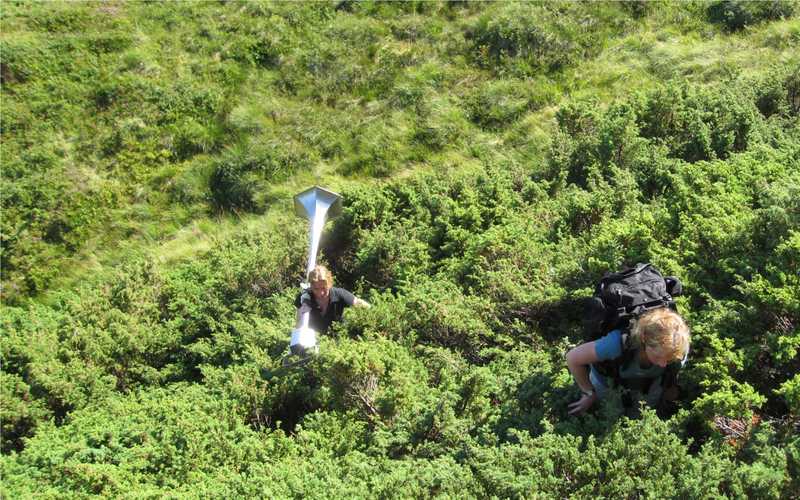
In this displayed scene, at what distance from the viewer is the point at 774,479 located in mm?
3314

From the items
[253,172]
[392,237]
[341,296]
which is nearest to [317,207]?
[392,237]

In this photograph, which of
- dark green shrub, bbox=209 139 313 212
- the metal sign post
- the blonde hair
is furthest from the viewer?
dark green shrub, bbox=209 139 313 212

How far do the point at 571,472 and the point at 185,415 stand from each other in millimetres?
3297

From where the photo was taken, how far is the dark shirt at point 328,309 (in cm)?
577

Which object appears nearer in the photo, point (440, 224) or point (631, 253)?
point (631, 253)

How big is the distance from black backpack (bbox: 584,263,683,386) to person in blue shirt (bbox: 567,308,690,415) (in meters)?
0.02

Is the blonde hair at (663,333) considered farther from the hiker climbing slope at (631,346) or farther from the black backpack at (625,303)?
the black backpack at (625,303)

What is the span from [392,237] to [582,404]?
11.1ft

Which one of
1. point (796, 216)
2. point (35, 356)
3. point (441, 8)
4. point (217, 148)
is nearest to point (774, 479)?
point (796, 216)

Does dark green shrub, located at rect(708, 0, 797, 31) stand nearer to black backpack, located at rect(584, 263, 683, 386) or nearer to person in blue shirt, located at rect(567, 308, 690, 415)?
black backpack, located at rect(584, 263, 683, 386)

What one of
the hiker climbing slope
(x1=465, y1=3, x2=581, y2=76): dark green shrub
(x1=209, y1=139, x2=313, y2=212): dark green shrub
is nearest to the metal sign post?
(x1=209, y1=139, x2=313, y2=212): dark green shrub

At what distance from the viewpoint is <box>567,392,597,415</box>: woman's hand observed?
4.07 meters

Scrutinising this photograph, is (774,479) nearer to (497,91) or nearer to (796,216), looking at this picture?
(796,216)

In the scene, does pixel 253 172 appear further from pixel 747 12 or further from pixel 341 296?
pixel 747 12
